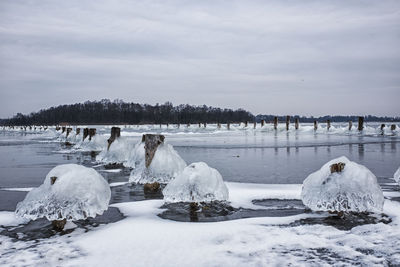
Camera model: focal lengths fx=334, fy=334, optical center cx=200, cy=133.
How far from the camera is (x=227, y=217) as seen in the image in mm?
5254

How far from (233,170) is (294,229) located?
5.77 metres

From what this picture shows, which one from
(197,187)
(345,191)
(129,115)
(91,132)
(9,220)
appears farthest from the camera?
(129,115)

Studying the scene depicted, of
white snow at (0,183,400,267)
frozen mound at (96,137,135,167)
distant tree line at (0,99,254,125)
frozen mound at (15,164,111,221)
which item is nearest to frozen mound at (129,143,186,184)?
white snow at (0,183,400,267)

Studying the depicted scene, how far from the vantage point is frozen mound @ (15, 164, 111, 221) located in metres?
4.52

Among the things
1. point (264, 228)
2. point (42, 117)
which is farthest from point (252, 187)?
point (42, 117)

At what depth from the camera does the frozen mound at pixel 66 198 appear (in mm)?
4523

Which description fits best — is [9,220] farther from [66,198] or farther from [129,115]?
[129,115]

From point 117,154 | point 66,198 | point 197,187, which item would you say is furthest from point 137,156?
point 66,198

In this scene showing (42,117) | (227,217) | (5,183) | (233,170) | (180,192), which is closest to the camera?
(227,217)

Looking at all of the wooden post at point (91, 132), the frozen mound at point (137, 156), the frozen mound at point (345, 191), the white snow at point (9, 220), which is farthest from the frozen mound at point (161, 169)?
the wooden post at point (91, 132)

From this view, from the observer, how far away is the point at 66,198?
4.59 meters

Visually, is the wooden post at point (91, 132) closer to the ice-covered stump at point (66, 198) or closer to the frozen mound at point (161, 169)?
the frozen mound at point (161, 169)

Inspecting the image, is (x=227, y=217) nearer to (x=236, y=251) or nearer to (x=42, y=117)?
(x=236, y=251)

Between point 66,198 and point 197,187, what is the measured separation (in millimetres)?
2035
